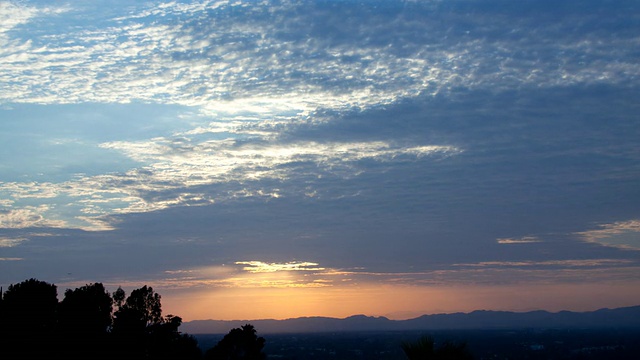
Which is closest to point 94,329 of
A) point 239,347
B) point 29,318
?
point 29,318

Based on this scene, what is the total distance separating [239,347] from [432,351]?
38.1 meters

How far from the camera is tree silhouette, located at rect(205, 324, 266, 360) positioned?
54.9 meters

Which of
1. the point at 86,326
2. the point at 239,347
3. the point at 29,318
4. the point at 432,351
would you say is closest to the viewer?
the point at 432,351

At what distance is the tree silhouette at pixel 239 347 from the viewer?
54859mm

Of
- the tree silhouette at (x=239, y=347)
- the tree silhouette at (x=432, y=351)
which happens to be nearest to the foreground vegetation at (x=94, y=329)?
the tree silhouette at (x=239, y=347)

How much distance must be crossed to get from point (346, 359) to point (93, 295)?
7459 centimetres

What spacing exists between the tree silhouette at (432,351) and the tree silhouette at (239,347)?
119 ft

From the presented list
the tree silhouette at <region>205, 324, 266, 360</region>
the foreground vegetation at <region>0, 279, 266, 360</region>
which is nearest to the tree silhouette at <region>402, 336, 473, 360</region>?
the foreground vegetation at <region>0, 279, 266, 360</region>

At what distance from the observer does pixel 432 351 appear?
1977cm

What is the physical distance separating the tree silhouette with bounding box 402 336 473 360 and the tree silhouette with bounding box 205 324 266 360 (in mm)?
36313

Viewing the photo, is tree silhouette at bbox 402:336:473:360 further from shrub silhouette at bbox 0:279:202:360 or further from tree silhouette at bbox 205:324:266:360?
tree silhouette at bbox 205:324:266:360

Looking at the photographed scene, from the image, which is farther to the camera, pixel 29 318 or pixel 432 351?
pixel 29 318

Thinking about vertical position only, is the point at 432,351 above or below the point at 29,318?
below

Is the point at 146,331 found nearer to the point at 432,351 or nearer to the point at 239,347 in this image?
the point at 239,347
